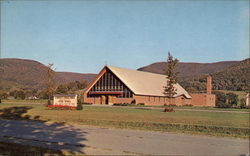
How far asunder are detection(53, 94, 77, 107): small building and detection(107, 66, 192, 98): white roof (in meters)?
19.8

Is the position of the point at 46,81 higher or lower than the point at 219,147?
higher

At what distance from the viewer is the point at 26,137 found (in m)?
13.2

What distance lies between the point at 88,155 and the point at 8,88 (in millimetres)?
101912

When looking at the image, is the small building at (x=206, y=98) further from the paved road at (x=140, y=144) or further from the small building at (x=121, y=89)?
the paved road at (x=140, y=144)

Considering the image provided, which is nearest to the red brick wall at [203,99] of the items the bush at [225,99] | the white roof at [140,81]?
the bush at [225,99]

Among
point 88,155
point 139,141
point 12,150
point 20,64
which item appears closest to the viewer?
point 88,155

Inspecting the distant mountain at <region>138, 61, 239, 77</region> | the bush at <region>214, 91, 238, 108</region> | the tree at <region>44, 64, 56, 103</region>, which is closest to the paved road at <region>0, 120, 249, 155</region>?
the tree at <region>44, 64, 56, 103</region>

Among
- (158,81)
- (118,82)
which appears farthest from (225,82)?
(118,82)

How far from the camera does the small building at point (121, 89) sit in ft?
186

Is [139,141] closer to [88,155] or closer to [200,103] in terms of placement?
[88,155]

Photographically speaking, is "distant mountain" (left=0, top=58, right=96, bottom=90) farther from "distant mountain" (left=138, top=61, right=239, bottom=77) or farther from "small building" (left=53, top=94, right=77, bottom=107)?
"small building" (left=53, top=94, right=77, bottom=107)

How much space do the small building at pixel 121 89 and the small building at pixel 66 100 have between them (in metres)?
19.7

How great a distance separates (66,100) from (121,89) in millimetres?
21477

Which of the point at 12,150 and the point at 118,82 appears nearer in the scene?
the point at 12,150
